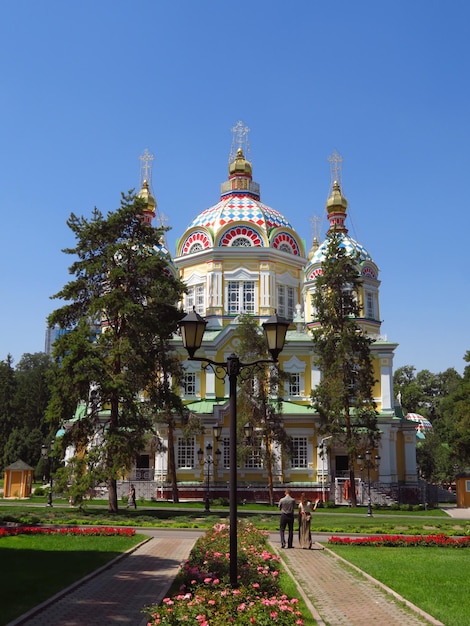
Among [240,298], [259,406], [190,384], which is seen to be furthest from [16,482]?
[240,298]

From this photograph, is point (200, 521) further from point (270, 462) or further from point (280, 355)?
point (280, 355)

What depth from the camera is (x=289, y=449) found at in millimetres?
35969

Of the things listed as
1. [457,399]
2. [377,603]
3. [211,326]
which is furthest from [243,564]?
[457,399]

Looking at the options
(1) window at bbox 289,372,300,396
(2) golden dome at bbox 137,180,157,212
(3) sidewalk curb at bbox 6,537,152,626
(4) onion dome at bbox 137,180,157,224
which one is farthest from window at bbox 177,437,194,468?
(3) sidewalk curb at bbox 6,537,152,626

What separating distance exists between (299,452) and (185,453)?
23.4 ft

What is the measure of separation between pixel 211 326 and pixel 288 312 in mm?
6070

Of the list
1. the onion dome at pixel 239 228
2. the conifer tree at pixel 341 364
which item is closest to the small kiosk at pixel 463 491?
the conifer tree at pixel 341 364

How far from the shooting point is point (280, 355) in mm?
43625

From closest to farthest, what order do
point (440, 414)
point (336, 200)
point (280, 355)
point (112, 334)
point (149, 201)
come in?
point (112, 334)
point (280, 355)
point (336, 200)
point (149, 201)
point (440, 414)

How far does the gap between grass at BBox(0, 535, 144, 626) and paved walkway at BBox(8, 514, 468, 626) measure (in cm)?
28

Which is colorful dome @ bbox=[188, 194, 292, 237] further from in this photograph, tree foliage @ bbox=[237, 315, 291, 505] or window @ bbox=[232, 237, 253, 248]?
tree foliage @ bbox=[237, 315, 291, 505]

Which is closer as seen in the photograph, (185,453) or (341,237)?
(185,453)

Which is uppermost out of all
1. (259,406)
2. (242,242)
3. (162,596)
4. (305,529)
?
(242,242)

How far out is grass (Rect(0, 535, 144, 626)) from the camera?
32.3ft
